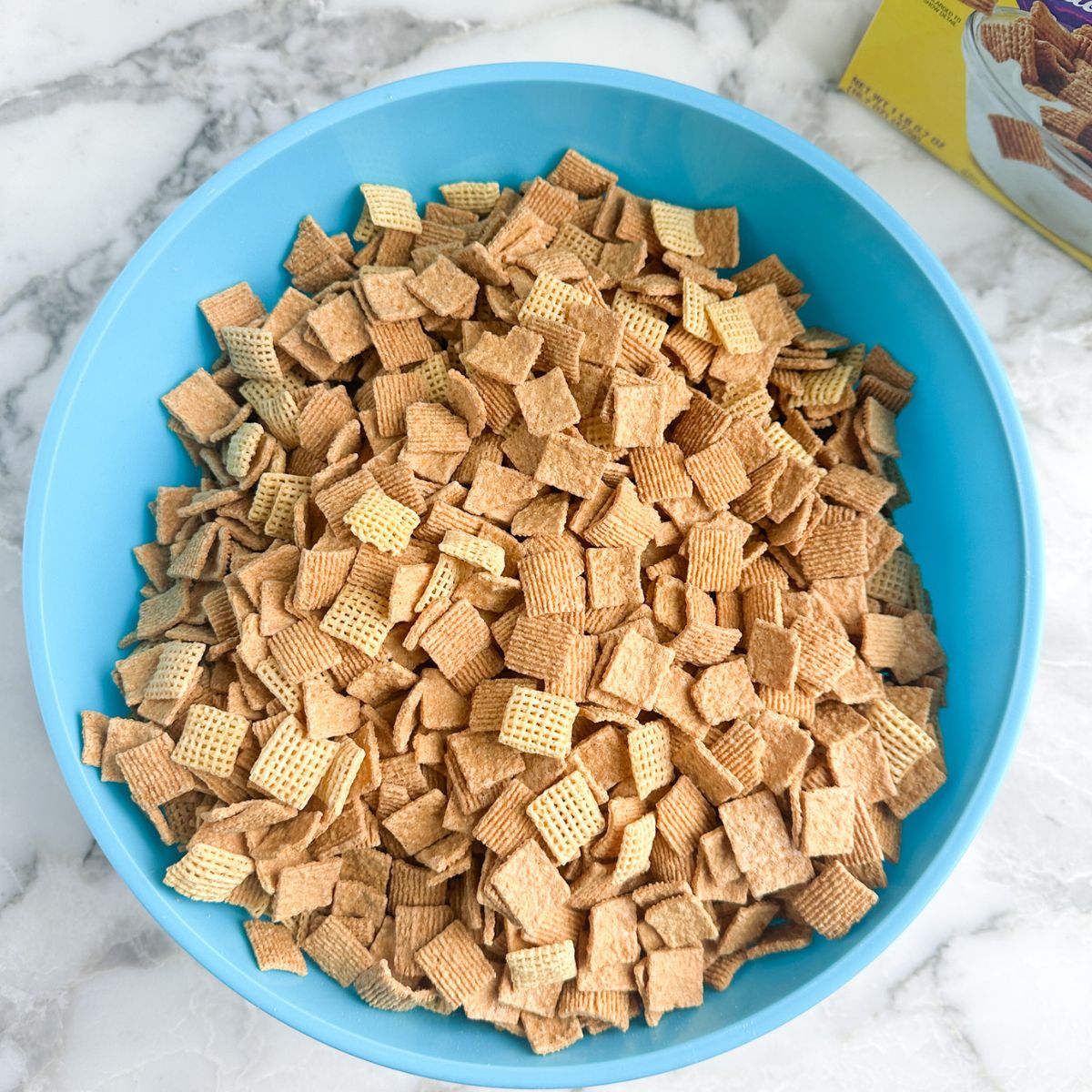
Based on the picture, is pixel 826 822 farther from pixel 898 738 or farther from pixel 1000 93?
pixel 1000 93

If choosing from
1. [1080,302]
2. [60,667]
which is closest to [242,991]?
[60,667]

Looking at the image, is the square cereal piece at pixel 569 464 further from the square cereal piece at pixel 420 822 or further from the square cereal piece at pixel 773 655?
the square cereal piece at pixel 420 822

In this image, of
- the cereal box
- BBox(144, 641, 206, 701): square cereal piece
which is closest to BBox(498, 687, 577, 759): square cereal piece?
BBox(144, 641, 206, 701): square cereal piece

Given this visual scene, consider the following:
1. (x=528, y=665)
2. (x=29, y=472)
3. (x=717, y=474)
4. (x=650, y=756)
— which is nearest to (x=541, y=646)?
(x=528, y=665)

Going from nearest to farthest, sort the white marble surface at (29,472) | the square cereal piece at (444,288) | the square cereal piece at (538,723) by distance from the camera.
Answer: the square cereal piece at (538,723) < the square cereal piece at (444,288) < the white marble surface at (29,472)

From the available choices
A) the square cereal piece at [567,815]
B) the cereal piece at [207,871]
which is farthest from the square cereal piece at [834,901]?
the cereal piece at [207,871]

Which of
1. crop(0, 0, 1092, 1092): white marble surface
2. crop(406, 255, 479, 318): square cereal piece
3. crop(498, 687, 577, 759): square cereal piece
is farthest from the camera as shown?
crop(0, 0, 1092, 1092): white marble surface

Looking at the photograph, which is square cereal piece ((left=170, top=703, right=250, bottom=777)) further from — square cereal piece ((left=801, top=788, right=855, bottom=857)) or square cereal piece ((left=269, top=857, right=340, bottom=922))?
square cereal piece ((left=801, top=788, right=855, bottom=857))
